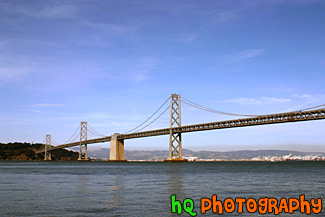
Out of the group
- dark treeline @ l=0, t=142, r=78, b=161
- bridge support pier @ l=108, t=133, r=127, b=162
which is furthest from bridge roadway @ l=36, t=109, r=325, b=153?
dark treeline @ l=0, t=142, r=78, b=161

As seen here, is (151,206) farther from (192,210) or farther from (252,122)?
(252,122)

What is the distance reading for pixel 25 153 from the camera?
15600 centimetres

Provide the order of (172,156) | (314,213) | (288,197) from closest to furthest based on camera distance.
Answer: (314,213) → (288,197) → (172,156)

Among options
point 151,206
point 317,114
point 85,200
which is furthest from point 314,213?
point 317,114

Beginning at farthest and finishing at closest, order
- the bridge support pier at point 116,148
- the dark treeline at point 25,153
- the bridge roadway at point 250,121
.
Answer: the dark treeline at point 25,153 < the bridge support pier at point 116,148 < the bridge roadway at point 250,121

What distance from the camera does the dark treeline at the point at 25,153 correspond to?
153125 millimetres

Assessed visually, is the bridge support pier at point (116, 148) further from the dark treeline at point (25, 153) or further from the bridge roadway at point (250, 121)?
the dark treeline at point (25, 153)

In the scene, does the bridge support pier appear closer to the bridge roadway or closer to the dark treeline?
the bridge roadway

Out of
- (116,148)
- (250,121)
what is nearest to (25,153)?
(116,148)

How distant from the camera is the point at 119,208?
13.7 meters

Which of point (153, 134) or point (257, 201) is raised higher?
point (153, 134)

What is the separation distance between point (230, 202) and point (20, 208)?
25.1 feet

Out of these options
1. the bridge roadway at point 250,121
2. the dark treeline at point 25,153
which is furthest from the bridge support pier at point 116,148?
the dark treeline at point 25,153

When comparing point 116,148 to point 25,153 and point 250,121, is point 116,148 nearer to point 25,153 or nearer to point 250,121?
point 250,121
